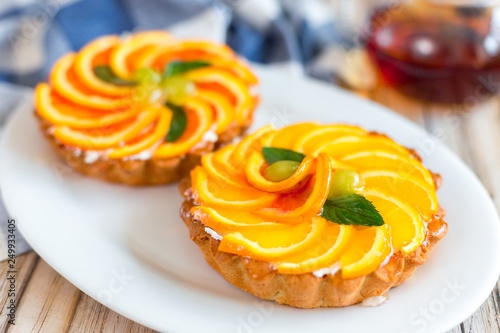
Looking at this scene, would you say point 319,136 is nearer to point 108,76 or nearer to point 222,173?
point 222,173

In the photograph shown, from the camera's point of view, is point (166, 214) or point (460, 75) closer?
point (166, 214)

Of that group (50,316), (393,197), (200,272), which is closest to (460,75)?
(393,197)

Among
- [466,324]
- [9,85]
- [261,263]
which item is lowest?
[9,85]

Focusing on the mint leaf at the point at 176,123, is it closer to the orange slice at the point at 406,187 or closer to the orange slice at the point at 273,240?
the orange slice at the point at 273,240

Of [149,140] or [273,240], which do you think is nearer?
[273,240]

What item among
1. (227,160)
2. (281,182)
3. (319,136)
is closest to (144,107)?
(227,160)

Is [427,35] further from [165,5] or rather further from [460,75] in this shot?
[165,5]

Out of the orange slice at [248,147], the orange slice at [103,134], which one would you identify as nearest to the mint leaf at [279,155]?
the orange slice at [248,147]
